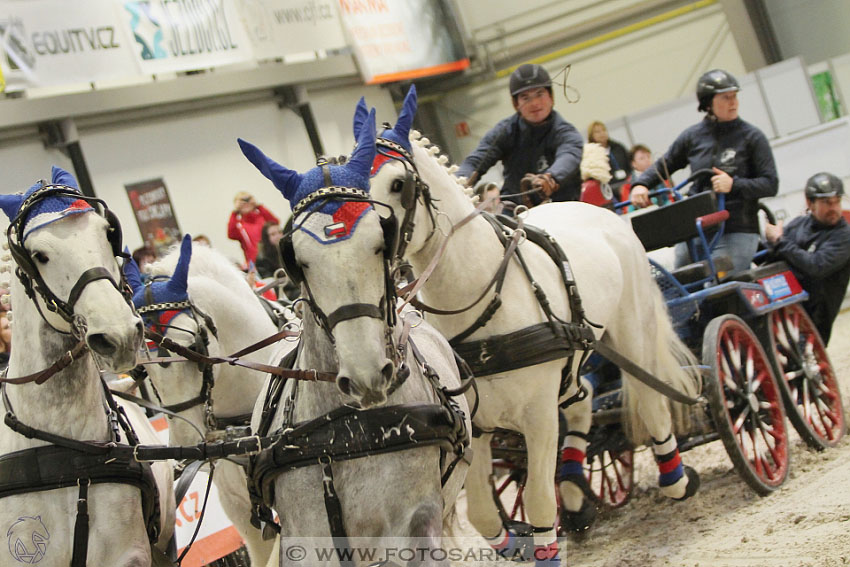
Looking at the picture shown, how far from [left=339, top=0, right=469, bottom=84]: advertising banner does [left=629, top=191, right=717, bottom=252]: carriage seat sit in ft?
27.3

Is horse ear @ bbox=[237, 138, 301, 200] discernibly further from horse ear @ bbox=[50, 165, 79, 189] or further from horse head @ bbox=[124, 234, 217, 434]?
horse head @ bbox=[124, 234, 217, 434]

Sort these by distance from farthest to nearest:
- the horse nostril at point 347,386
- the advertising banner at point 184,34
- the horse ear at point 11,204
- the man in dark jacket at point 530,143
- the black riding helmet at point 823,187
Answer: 1. the advertising banner at point 184,34
2. the black riding helmet at point 823,187
3. the man in dark jacket at point 530,143
4. the horse ear at point 11,204
5. the horse nostril at point 347,386

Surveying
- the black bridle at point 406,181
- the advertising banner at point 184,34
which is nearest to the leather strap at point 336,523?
the black bridle at point 406,181

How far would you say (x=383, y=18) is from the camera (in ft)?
46.9

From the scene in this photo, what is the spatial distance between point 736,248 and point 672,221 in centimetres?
61

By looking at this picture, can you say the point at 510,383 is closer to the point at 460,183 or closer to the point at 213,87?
the point at 460,183

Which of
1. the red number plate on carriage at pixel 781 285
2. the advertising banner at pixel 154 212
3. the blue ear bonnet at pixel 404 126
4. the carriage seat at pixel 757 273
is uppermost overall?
the advertising banner at pixel 154 212

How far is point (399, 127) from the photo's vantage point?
352cm

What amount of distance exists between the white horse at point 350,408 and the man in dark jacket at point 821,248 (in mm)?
4118

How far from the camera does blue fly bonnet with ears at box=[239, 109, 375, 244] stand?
268cm

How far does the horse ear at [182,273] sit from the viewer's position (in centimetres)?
408

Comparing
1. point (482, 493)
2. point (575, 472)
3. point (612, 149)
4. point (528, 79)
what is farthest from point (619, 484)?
point (612, 149)

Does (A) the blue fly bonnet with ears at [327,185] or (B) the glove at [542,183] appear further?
(B) the glove at [542,183]

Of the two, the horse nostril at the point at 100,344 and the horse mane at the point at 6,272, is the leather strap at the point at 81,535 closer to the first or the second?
the horse nostril at the point at 100,344
